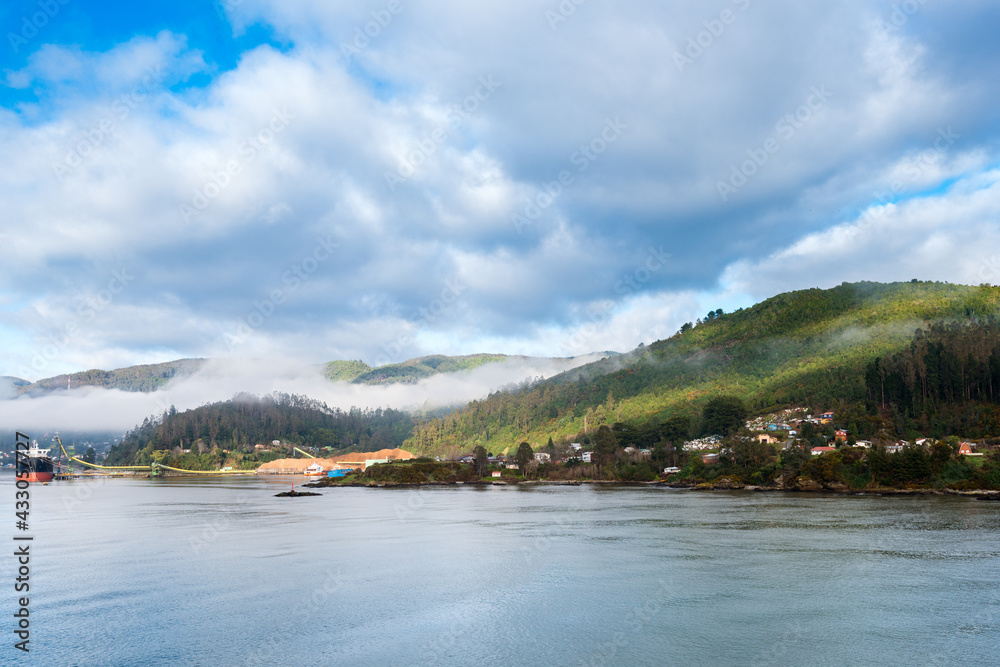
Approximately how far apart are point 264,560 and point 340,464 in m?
163

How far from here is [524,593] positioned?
84.8ft

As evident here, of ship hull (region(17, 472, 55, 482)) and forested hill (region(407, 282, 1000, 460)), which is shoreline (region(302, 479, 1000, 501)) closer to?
forested hill (region(407, 282, 1000, 460))

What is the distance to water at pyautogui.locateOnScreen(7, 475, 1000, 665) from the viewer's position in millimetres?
18547

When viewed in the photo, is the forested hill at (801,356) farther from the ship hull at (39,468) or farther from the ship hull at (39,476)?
the ship hull at (39,476)

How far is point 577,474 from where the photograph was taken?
135875mm

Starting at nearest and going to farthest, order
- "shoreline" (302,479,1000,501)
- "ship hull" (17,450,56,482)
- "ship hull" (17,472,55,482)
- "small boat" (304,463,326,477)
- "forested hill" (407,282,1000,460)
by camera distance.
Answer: "shoreline" (302,479,1000,501) < "ship hull" (17,450,56,482) < "ship hull" (17,472,55,482) < "forested hill" (407,282,1000,460) < "small boat" (304,463,326,477)

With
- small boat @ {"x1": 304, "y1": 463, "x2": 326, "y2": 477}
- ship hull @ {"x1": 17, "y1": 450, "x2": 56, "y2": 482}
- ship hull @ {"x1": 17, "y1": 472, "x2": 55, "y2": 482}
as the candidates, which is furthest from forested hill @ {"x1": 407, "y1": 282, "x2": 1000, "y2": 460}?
ship hull @ {"x1": 17, "y1": 472, "x2": 55, "y2": 482}

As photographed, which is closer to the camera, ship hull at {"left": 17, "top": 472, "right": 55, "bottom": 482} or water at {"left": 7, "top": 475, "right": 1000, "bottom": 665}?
water at {"left": 7, "top": 475, "right": 1000, "bottom": 665}

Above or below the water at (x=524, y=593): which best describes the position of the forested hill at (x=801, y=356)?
above

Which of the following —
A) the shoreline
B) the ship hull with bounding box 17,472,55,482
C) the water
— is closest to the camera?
the water

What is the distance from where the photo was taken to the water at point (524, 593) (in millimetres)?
18547

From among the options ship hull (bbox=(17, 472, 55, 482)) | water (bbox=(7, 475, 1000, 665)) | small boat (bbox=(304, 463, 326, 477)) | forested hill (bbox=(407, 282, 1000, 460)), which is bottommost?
small boat (bbox=(304, 463, 326, 477))

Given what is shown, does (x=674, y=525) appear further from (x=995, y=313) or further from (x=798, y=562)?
(x=995, y=313)

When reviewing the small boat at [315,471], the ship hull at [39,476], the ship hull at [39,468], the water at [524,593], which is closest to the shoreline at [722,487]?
the water at [524,593]
